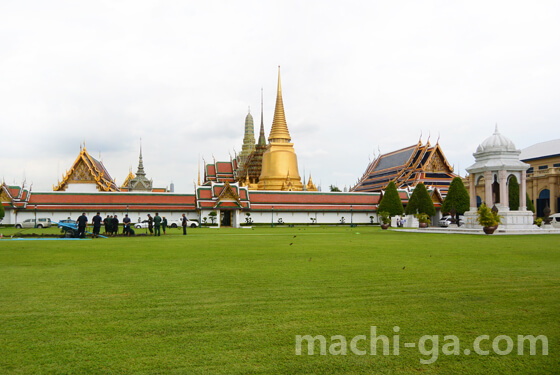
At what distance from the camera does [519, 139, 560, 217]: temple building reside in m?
48.3

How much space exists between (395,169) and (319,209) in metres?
18.8

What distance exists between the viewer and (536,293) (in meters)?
7.10

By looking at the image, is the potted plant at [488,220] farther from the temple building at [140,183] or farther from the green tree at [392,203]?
the temple building at [140,183]

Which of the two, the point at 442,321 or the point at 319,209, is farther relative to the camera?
the point at 319,209

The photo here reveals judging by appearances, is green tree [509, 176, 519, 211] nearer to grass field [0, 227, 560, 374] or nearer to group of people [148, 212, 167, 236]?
group of people [148, 212, 167, 236]

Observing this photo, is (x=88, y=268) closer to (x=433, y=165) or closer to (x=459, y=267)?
(x=459, y=267)

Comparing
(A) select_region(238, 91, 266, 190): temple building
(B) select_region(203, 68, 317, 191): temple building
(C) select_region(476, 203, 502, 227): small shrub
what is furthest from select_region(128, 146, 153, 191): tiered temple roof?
(C) select_region(476, 203, 502, 227): small shrub

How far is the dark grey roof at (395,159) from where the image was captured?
218 ft

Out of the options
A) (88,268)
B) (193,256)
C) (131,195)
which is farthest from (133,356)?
(131,195)

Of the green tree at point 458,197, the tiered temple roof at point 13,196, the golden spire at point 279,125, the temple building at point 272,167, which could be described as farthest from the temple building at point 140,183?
Result: the green tree at point 458,197

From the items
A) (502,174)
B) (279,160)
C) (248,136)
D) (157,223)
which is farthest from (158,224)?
(248,136)

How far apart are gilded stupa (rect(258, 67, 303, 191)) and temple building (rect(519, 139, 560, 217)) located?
95.6 ft

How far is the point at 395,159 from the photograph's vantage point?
70.1 meters

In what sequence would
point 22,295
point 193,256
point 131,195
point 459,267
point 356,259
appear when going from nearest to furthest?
1. point 22,295
2. point 459,267
3. point 356,259
4. point 193,256
5. point 131,195
